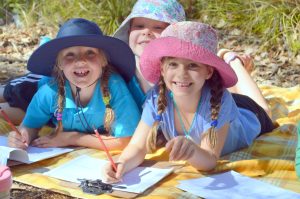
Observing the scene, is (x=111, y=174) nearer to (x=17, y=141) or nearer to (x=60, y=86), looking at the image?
(x=17, y=141)

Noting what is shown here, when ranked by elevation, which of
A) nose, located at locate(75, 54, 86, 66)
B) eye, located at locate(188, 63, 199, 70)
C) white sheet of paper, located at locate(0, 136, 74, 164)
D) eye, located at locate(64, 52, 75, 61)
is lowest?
white sheet of paper, located at locate(0, 136, 74, 164)

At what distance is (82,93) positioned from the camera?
2928 mm

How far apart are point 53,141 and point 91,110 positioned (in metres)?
0.26

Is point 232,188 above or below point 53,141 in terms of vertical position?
below

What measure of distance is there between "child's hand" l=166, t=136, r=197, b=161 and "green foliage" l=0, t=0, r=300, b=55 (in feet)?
10.5

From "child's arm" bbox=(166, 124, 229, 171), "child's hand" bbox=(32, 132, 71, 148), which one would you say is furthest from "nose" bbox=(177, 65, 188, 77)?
"child's hand" bbox=(32, 132, 71, 148)

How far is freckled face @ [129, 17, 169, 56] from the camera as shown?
327cm

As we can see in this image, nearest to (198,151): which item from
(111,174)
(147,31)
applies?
(111,174)

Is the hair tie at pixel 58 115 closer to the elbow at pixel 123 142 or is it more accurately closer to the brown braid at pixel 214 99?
the elbow at pixel 123 142

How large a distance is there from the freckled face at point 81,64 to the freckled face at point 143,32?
48cm

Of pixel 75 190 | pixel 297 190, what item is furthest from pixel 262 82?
pixel 75 190

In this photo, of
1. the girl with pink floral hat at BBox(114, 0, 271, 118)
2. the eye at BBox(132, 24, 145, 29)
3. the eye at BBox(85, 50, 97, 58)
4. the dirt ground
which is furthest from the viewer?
the dirt ground

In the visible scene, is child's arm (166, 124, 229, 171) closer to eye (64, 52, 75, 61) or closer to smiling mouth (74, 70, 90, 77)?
smiling mouth (74, 70, 90, 77)

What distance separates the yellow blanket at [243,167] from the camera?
236 cm
